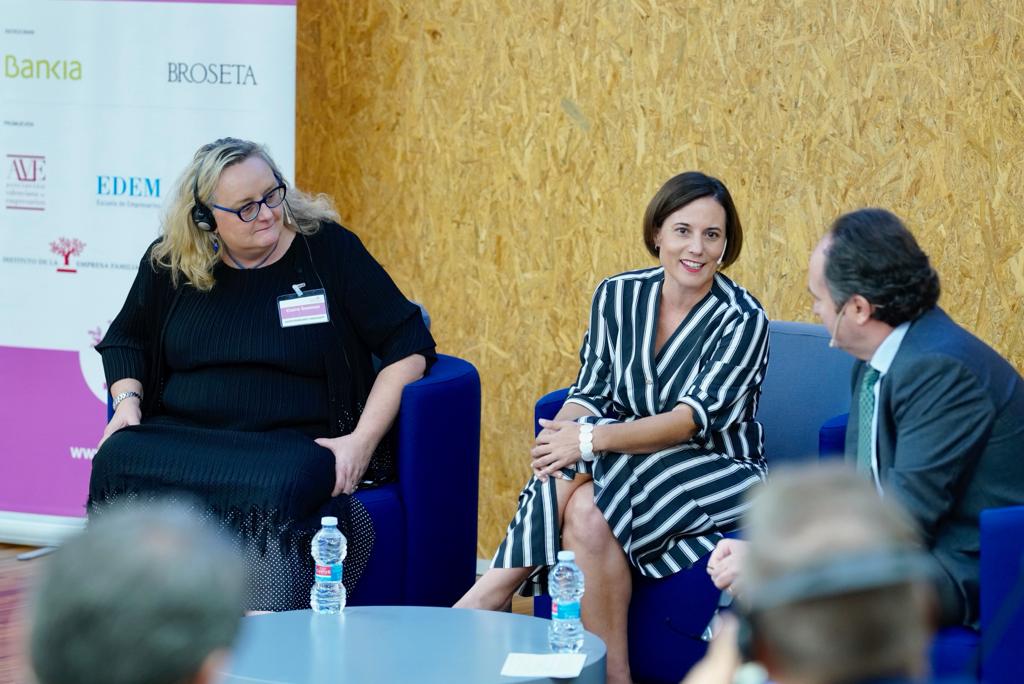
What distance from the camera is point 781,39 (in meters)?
4.33

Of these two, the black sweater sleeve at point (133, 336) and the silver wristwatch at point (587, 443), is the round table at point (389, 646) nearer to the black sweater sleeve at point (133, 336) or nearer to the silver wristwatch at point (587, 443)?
the silver wristwatch at point (587, 443)

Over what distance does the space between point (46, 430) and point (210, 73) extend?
133 centimetres

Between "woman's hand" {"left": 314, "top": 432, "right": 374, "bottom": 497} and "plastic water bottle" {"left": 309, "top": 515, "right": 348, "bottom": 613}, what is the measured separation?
0.85ft

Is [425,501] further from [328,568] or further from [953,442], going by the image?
[953,442]

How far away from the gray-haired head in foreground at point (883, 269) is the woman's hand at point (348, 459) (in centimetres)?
137

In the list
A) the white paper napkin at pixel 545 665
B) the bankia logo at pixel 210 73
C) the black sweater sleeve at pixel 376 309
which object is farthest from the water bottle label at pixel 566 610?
the bankia logo at pixel 210 73

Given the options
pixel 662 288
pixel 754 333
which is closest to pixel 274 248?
pixel 662 288

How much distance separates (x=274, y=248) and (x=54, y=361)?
1282 mm

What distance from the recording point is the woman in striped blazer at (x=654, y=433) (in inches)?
135

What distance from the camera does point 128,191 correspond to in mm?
4641

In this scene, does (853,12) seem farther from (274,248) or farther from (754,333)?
(274,248)

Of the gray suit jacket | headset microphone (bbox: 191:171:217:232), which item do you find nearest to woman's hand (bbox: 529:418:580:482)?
the gray suit jacket

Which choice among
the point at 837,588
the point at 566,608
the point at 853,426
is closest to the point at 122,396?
the point at 566,608

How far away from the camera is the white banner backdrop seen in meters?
4.50
